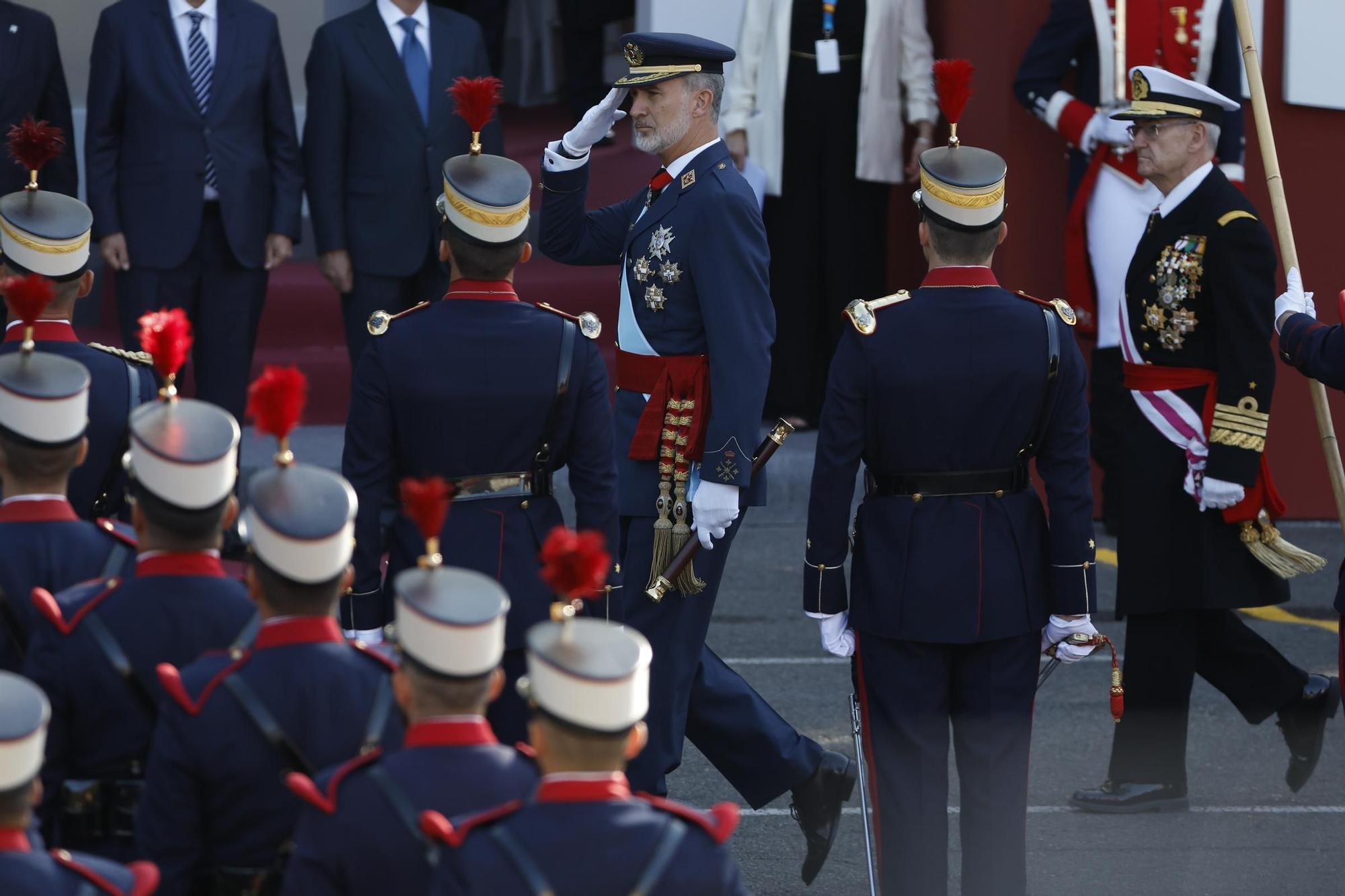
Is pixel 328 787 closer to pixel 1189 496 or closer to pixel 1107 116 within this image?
pixel 1189 496

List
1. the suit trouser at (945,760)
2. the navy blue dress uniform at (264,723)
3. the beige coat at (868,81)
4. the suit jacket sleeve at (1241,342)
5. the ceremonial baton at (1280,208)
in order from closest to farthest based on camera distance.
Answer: the navy blue dress uniform at (264,723), the suit trouser at (945,760), the suit jacket sleeve at (1241,342), the ceremonial baton at (1280,208), the beige coat at (868,81)

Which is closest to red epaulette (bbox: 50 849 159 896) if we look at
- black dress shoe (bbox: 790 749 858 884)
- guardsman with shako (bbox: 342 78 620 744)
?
guardsman with shako (bbox: 342 78 620 744)

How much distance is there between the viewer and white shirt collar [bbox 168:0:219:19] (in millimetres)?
7734

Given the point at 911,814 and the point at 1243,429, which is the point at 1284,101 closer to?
the point at 1243,429

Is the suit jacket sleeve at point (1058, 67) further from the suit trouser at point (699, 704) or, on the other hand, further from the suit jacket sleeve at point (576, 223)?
the suit trouser at point (699, 704)

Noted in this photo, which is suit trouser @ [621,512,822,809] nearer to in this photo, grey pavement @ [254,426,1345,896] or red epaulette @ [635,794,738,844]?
grey pavement @ [254,426,1345,896]

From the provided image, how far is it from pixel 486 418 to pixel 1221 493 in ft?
6.77

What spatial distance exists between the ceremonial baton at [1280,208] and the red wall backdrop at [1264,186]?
2719mm

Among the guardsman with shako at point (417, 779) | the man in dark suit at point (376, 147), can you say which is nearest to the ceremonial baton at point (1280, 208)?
the man in dark suit at point (376, 147)

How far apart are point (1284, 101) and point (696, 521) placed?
A: 5058 mm

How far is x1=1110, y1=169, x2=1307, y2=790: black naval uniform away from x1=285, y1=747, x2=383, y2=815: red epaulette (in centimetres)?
316

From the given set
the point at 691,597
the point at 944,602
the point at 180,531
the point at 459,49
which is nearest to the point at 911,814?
the point at 944,602

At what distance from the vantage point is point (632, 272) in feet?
17.4

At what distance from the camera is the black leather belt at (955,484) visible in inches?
186
